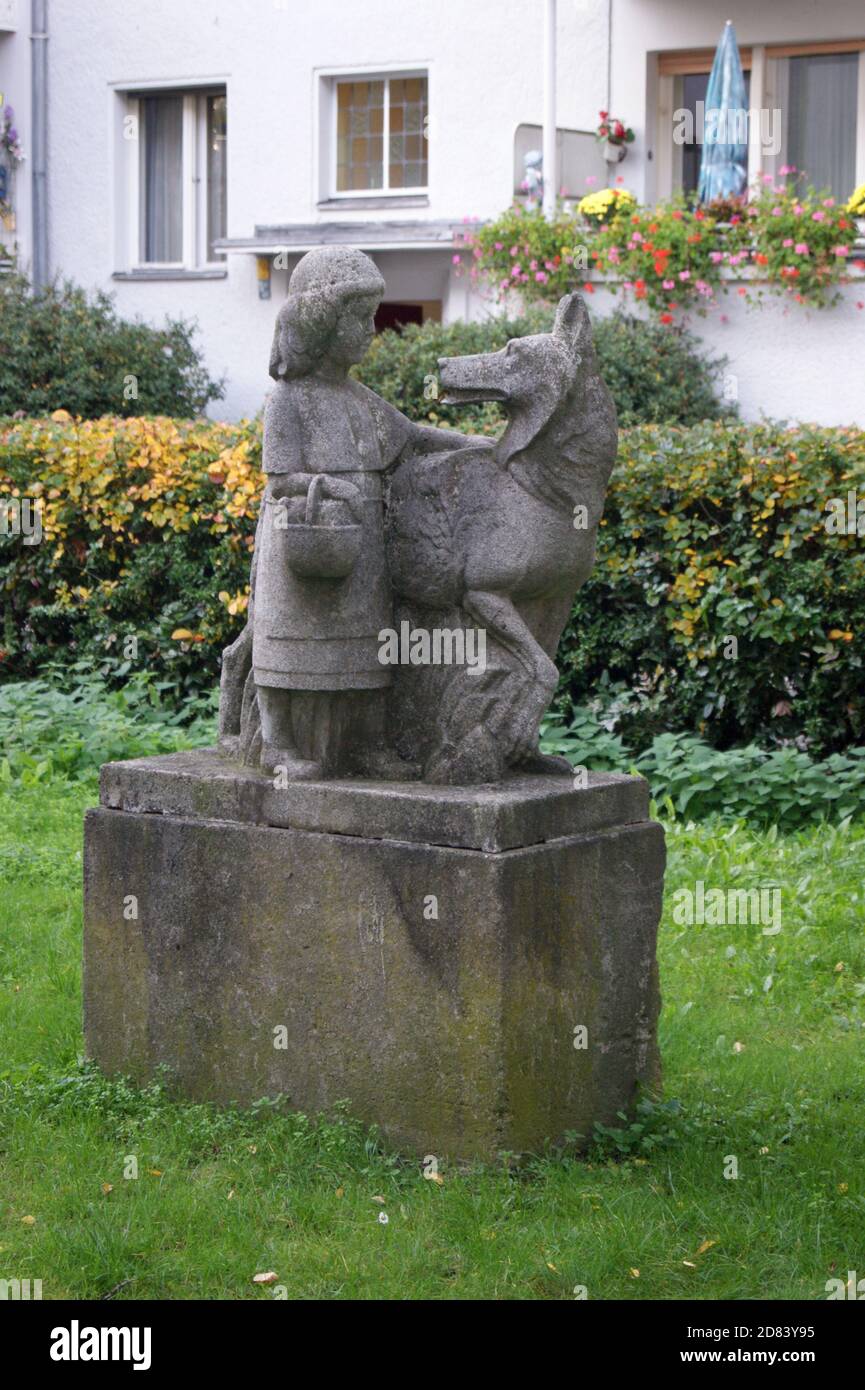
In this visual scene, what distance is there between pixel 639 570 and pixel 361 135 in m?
10.6

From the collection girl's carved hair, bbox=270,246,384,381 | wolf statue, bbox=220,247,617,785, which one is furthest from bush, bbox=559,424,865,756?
girl's carved hair, bbox=270,246,384,381

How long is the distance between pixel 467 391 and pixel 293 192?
13.8 m

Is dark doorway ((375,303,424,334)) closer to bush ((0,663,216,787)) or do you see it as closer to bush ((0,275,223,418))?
bush ((0,275,223,418))

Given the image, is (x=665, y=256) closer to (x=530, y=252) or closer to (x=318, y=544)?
(x=530, y=252)

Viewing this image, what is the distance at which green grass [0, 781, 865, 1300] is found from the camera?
15.1ft

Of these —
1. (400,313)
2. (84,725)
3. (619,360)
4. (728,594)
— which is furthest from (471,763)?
(400,313)

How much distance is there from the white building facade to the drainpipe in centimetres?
2

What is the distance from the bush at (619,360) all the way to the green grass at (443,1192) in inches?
346

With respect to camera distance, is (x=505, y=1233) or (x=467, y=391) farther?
(x=467, y=391)

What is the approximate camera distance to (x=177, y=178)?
19.8 metres

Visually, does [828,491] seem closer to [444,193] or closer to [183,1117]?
[183,1117]

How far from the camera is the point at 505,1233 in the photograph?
4.72m

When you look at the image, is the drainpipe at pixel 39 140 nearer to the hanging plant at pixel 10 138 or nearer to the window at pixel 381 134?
the hanging plant at pixel 10 138

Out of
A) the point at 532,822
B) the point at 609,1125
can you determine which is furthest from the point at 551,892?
the point at 609,1125
